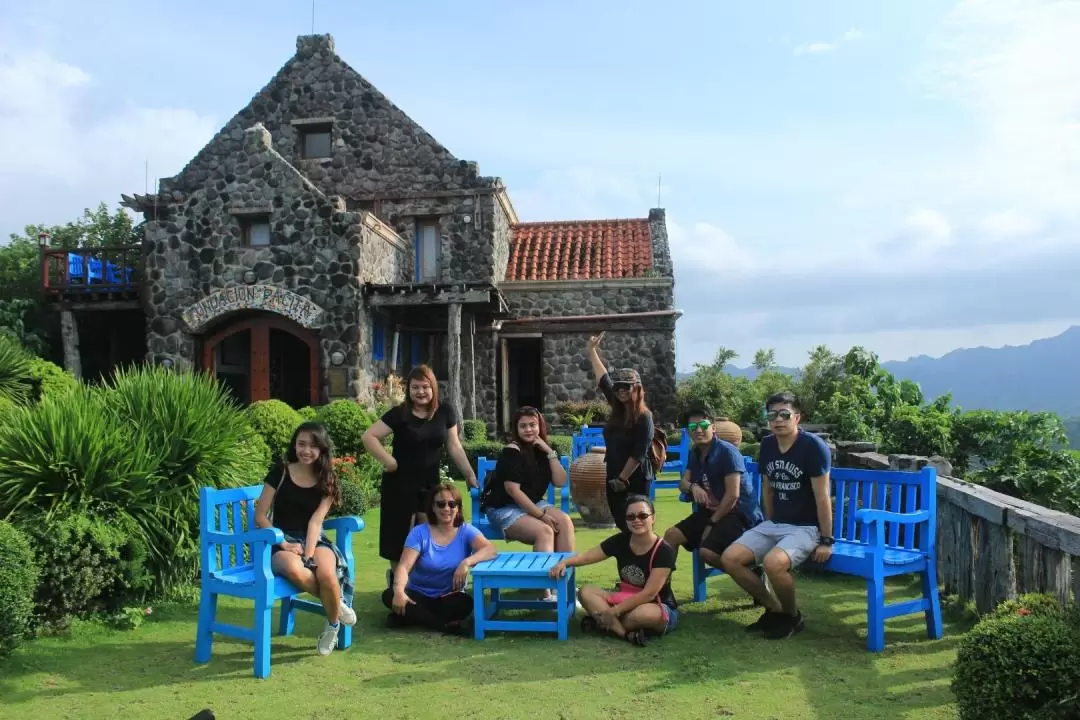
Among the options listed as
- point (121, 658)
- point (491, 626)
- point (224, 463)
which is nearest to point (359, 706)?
point (491, 626)

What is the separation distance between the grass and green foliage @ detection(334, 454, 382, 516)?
4.02 metres

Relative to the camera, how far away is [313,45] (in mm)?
18766

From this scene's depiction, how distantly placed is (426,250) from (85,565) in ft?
45.7

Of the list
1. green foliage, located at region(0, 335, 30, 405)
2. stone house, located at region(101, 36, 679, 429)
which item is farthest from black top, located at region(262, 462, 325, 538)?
stone house, located at region(101, 36, 679, 429)

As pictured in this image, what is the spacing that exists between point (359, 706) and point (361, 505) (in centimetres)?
597

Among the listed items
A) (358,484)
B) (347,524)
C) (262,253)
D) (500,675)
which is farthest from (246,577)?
(262,253)

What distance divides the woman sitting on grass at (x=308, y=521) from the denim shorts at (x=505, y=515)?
128cm

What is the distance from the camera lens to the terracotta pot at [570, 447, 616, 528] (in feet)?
29.9

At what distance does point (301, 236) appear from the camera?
1516 cm

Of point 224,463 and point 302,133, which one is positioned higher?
point 302,133

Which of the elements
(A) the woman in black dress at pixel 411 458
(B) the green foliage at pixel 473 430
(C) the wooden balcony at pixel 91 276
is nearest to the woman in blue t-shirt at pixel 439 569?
(A) the woman in black dress at pixel 411 458

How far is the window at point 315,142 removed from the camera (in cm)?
1886

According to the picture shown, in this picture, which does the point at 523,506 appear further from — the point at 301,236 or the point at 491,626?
the point at 301,236

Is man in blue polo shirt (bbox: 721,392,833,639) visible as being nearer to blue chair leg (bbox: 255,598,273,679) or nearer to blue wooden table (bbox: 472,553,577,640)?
blue wooden table (bbox: 472,553,577,640)
